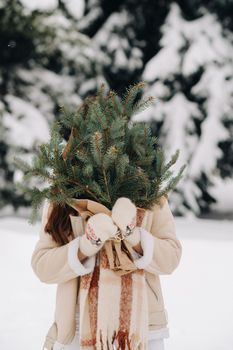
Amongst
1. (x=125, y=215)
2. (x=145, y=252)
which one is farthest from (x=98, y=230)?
(x=145, y=252)

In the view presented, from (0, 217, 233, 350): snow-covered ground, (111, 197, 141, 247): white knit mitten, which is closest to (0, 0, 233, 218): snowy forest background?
(0, 217, 233, 350): snow-covered ground

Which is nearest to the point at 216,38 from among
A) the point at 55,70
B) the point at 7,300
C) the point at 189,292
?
the point at 55,70

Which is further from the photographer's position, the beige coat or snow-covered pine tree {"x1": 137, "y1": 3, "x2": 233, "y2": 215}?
snow-covered pine tree {"x1": 137, "y1": 3, "x2": 233, "y2": 215}

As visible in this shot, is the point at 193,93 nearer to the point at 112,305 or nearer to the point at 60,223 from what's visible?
the point at 60,223

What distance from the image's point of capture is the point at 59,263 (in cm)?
245

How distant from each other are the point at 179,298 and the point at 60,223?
2980 mm

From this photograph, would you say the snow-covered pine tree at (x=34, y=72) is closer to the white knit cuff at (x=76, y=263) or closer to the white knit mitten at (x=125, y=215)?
the white knit cuff at (x=76, y=263)

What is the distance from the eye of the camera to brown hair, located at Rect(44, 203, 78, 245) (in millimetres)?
2572

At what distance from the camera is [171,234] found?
263 cm

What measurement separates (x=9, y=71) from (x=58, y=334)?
24.5 ft

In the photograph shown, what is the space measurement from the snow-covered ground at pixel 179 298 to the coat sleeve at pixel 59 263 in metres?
2.13

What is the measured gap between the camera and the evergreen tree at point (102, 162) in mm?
2422

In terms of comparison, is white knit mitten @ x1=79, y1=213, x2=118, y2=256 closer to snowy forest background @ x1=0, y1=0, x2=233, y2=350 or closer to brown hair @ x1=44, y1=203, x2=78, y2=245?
brown hair @ x1=44, y1=203, x2=78, y2=245

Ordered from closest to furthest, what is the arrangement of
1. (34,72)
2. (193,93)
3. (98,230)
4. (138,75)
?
(98,230), (193,93), (34,72), (138,75)
